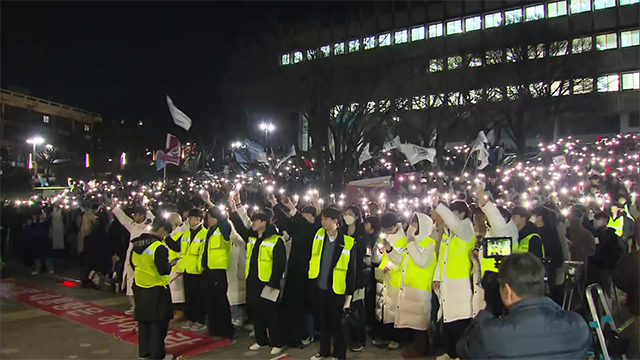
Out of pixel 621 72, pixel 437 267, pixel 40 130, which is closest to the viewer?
pixel 437 267

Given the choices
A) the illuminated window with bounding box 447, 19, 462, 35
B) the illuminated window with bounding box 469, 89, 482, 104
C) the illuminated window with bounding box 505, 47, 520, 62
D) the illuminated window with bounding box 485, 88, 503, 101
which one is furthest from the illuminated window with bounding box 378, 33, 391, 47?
the illuminated window with bounding box 447, 19, 462, 35

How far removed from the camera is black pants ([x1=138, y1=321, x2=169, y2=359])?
20.6 feet

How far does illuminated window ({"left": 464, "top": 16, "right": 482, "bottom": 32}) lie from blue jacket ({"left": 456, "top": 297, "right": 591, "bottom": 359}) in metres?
47.0

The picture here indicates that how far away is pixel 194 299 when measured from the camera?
8.40m

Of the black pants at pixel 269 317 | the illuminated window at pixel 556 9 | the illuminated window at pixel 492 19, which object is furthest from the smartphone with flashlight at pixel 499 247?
the illuminated window at pixel 492 19

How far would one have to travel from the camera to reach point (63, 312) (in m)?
9.41

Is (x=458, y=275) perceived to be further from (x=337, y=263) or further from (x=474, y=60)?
(x=474, y=60)

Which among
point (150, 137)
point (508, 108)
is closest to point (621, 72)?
point (508, 108)

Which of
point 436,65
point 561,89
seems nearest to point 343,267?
point 436,65

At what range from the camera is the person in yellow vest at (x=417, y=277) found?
621 centimetres

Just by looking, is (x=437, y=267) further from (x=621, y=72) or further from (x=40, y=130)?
(x=40, y=130)

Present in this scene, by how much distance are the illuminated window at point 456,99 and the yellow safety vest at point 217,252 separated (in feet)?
70.4

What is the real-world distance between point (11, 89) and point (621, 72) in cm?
7067

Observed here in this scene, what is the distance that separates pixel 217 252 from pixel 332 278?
202 centimetres
